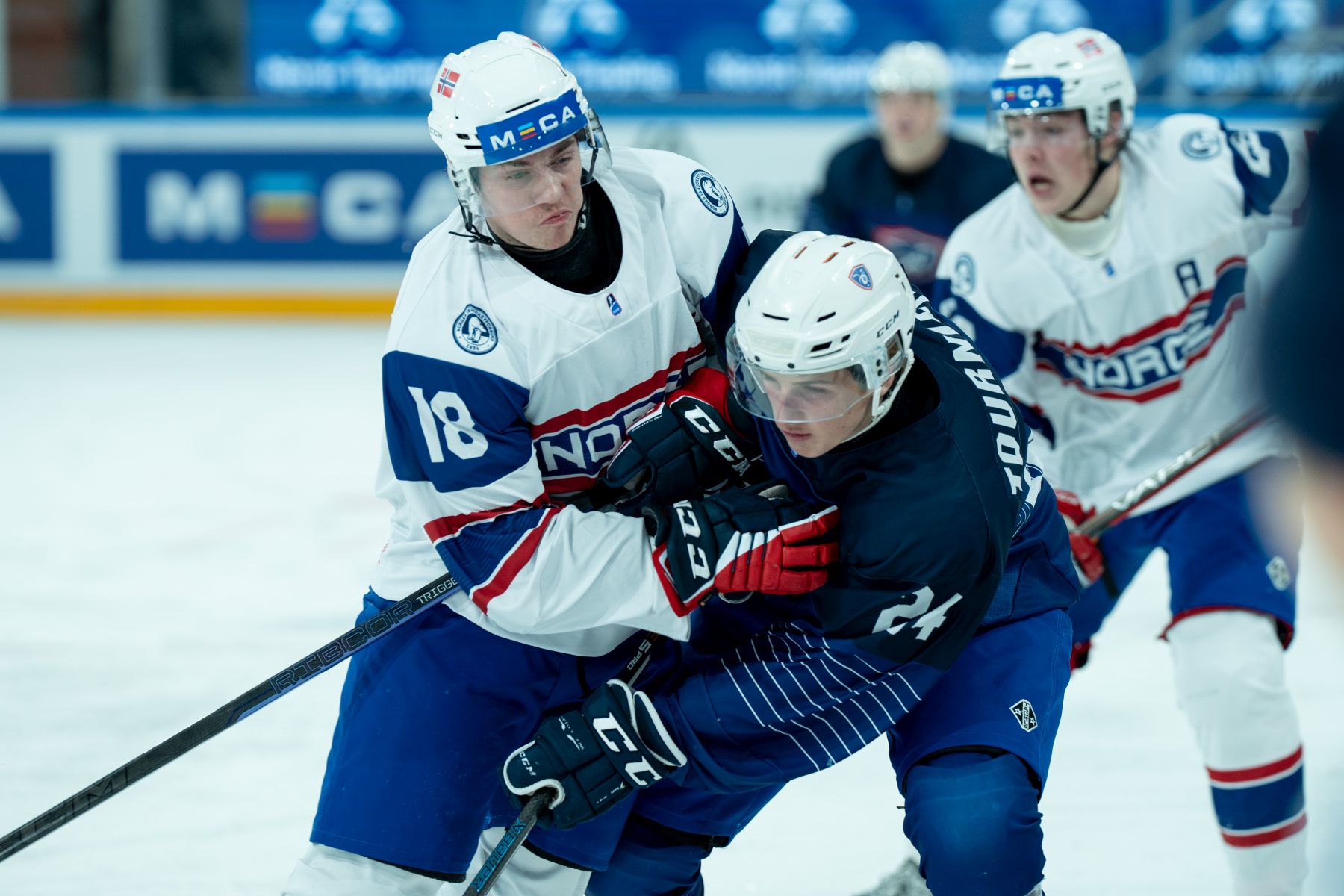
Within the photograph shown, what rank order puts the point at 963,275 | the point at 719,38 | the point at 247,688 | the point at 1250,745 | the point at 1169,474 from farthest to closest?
1. the point at 719,38
2. the point at 247,688
3. the point at 963,275
4. the point at 1169,474
5. the point at 1250,745

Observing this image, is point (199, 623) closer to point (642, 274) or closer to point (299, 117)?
point (642, 274)

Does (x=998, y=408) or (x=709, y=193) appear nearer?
(x=998, y=408)

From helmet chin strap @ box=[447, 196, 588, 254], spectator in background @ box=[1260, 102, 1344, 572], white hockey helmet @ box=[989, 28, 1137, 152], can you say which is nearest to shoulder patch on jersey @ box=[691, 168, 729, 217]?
helmet chin strap @ box=[447, 196, 588, 254]

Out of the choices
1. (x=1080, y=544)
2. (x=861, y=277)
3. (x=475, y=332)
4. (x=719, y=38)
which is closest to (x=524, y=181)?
(x=475, y=332)

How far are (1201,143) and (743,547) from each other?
1.41 m

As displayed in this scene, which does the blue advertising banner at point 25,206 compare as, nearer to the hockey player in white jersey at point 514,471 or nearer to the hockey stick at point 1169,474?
the hockey player in white jersey at point 514,471

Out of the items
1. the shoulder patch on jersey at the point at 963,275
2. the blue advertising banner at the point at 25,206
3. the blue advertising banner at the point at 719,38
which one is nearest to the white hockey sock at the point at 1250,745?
the shoulder patch on jersey at the point at 963,275

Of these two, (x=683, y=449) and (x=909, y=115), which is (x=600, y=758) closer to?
(x=683, y=449)

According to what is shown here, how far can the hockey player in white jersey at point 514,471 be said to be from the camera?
200 cm

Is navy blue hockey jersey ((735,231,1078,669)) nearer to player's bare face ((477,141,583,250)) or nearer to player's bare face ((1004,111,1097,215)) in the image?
player's bare face ((477,141,583,250))

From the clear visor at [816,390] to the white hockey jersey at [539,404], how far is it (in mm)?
262

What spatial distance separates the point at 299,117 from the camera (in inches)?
305

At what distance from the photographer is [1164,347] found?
2.77m

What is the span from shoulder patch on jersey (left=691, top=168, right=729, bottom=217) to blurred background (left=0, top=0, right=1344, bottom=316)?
5.34 m
